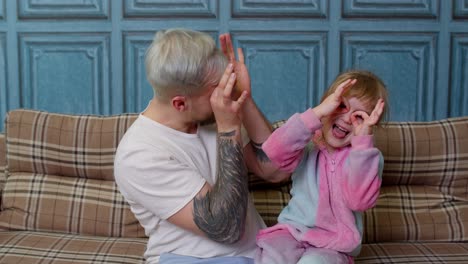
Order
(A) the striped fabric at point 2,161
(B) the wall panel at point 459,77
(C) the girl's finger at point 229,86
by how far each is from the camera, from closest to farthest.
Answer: (C) the girl's finger at point 229,86 < (A) the striped fabric at point 2,161 < (B) the wall panel at point 459,77

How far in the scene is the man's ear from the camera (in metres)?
1.57

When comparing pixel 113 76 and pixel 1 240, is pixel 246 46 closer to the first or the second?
pixel 113 76

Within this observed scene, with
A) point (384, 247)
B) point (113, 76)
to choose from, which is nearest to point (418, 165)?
point (384, 247)

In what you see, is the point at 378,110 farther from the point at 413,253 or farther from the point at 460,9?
the point at 460,9

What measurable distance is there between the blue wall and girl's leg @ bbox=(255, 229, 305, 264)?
1.12 m

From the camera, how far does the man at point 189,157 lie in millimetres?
1532

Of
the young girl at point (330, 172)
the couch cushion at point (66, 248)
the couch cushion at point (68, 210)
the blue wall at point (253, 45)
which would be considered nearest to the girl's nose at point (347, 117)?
the young girl at point (330, 172)

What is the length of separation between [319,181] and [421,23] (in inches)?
52.7

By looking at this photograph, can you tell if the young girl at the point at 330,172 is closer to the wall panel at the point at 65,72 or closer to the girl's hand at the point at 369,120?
the girl's hand at the point at 369,120

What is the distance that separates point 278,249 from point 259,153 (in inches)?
11.9

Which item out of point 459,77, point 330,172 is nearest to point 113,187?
point 330,172

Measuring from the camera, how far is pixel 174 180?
154 cm

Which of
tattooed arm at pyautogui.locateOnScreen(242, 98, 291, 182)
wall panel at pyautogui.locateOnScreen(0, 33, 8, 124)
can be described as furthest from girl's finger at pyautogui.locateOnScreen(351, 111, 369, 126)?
wall panel at pyautogui.locateOnScreen(0, 33, 8, 124)

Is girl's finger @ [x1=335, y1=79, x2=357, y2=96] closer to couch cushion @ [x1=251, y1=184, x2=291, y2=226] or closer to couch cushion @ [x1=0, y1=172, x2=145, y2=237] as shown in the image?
couch cushion @ [x1=251, y1=184, x2=291, y2=226]
